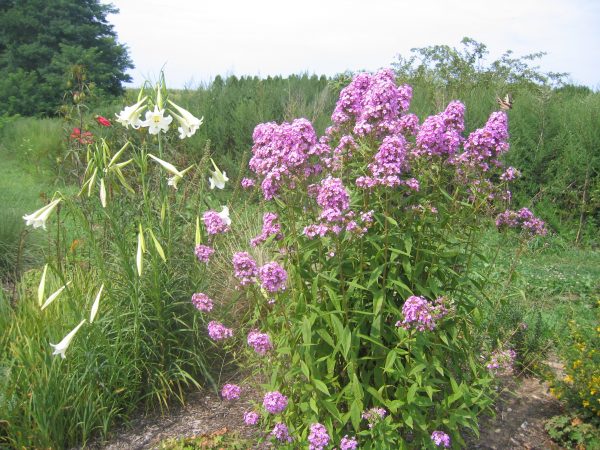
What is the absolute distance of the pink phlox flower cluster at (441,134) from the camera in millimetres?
2725

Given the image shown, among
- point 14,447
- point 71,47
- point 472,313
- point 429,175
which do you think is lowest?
point 14,447

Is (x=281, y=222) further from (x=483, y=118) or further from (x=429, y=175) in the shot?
(x=483, y=118)

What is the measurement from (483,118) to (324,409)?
7215 millimetres

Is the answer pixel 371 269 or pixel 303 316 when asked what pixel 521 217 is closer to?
pixel 371 269

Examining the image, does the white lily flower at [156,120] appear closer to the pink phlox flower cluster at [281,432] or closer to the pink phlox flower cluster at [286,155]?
the pink phlox flower cluster at [286,155]

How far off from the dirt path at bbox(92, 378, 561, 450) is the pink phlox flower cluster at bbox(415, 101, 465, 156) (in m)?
1.45

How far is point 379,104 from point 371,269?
794mm

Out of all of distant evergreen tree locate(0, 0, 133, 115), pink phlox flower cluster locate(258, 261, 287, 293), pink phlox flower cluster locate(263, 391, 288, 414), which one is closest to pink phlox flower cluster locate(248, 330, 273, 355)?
pink phlox flower cluster locate(263, 391, 288, 414)

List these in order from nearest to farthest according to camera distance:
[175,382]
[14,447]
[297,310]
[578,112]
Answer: [297,310] < [14,447] < [175,382] < [578,112]

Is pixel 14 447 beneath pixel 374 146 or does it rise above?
beneath

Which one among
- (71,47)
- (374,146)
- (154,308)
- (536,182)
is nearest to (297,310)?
(374,146)

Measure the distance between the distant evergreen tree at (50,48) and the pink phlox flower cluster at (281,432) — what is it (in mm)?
20776

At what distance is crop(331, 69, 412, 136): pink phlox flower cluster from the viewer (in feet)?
9.04

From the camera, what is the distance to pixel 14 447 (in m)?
3.25
